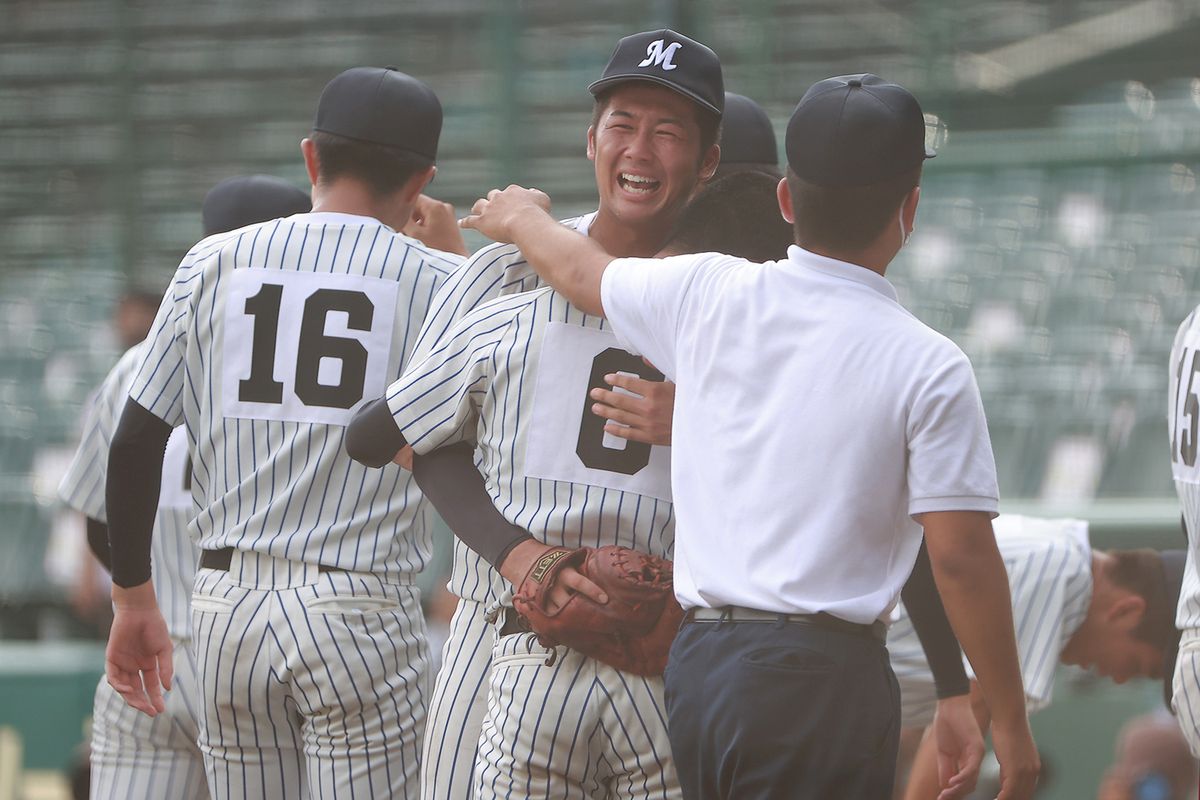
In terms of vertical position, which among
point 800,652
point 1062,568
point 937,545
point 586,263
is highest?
point 586,263

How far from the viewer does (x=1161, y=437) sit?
7223 mm

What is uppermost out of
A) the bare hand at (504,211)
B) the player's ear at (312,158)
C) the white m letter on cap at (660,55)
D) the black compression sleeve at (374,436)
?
the white m letter on cap at (660,55)

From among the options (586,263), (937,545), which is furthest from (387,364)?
(937,545)

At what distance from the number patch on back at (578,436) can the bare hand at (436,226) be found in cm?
95

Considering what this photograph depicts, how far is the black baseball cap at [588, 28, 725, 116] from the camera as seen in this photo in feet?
8.34

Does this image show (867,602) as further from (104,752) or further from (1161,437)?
(1161,437)

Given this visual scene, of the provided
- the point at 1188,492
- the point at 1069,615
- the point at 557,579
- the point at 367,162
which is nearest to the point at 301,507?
the point at 367,162

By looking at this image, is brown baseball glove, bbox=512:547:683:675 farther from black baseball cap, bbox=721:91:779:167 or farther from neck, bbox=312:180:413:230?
black baseball cap, bbox=721:91:779:167

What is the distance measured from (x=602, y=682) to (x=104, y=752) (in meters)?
1.64

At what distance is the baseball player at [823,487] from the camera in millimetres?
2145

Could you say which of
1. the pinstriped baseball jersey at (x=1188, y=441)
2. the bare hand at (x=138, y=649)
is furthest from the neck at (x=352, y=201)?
the pinstriped baseball jersey at (x=1188, y=441)

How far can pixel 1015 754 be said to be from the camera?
89.6 inches

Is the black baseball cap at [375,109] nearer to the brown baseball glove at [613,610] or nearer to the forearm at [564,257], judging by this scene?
the forearm at [564,257]

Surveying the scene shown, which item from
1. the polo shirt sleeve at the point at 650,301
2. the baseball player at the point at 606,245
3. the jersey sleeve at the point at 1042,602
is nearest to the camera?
the polo shirt sleeve at the point at 650,301
